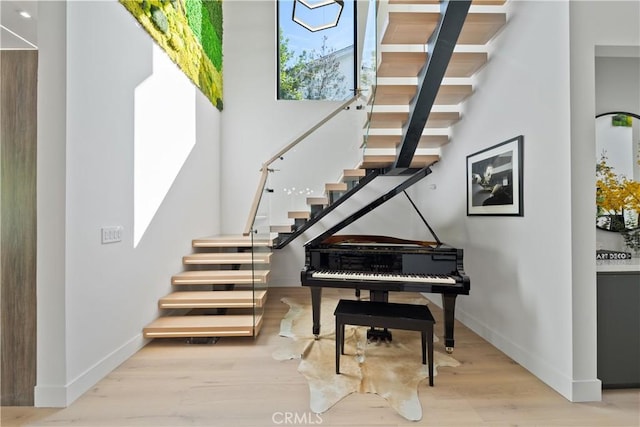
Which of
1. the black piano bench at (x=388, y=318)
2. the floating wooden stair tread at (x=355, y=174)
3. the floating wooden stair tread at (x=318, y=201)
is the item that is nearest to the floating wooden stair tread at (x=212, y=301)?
the black piano bench at (x=388, y=318)

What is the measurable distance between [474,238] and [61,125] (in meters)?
3.79

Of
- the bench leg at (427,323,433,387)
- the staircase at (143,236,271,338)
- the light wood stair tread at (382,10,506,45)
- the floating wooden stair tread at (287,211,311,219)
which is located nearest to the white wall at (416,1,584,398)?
the light wood stair tread at (382,10,506,45)

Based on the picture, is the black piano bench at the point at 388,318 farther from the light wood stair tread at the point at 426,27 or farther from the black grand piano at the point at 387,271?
the light wood stair tread at the point at 426,27

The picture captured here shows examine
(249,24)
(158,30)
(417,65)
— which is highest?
(249,24)

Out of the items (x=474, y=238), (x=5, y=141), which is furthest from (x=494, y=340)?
(x=5, y=141)

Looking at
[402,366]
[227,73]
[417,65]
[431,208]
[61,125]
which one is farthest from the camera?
[227,73]

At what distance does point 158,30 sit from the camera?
303 centimetres

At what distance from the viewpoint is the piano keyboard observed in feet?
7.89

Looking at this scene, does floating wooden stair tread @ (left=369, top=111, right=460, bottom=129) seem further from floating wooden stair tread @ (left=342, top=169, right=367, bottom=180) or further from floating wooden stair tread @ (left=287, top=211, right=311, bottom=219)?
floating wooden stair tread @ (left=287, top=211, right=311, bottom=219)

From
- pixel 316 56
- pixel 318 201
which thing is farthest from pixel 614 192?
pixel 316 56

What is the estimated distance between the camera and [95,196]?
2.12m

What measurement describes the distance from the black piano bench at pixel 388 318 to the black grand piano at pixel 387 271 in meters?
0.22

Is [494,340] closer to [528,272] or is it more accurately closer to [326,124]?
[528,272]

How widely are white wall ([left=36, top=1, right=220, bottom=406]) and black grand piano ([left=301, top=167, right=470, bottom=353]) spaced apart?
163 centimetres
